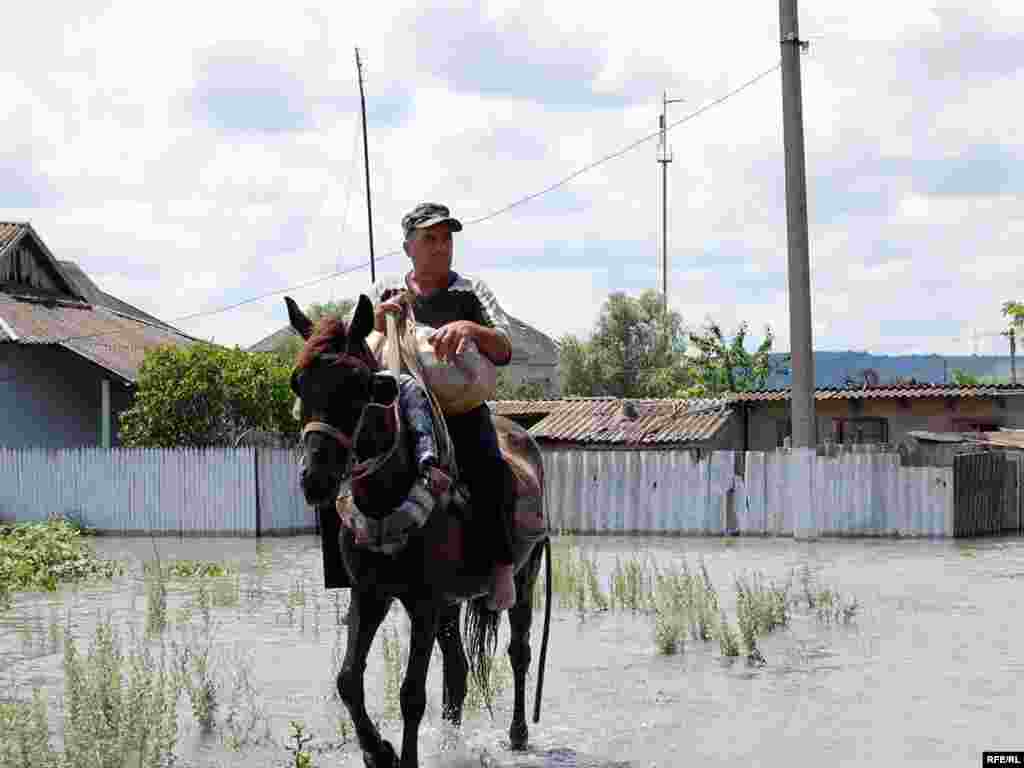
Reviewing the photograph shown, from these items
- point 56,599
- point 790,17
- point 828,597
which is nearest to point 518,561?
point 828,597

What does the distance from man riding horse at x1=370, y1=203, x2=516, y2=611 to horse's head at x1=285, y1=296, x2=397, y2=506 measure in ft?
2.83

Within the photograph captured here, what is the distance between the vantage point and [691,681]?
36.8ft

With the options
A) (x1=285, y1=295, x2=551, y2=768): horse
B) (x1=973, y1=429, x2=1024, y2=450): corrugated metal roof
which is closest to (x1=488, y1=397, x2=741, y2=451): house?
(x1=973, y1=429, x2=1024, y2=450): corrugated metal roof

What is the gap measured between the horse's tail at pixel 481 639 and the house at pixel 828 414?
25.7 metres

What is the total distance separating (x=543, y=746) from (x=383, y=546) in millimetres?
2578

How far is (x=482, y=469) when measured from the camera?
7906 mm

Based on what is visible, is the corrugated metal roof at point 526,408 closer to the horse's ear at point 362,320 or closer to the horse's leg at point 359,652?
the horse's leg at point 359,652

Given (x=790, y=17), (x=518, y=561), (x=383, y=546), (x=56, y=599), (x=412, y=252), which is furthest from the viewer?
(x=790, y=17)

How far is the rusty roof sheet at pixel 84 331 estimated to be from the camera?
33.6m

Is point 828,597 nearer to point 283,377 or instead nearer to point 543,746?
point 543,746

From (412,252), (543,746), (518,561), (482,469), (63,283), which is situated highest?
(63,283)

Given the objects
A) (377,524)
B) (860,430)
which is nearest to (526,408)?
(860,430)

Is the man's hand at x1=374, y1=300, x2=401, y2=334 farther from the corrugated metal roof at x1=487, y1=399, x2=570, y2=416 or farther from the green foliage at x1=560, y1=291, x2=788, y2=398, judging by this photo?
the green foliage at x1=560, y1=291, x2=788, y2=398

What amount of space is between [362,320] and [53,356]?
1185 inches
